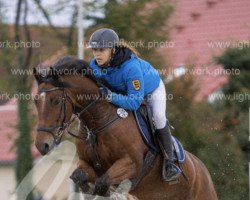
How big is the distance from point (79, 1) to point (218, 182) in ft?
11.6

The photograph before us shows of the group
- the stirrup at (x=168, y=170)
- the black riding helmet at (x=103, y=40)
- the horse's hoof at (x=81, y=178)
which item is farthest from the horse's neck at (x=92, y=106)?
the stirrup at (x=168, y=170)

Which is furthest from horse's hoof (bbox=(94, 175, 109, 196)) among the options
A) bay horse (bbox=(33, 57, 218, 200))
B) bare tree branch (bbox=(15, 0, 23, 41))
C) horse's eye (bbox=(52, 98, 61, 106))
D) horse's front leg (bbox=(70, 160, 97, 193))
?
bare tree branch (bbox=(15, 0, 23, 41))

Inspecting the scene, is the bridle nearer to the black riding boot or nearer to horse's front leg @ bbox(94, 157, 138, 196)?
horse's front leg @ bbox(94, 157, 138, 196)

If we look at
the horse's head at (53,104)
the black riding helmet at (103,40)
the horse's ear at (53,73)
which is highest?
the black riding helmet at (103,40)

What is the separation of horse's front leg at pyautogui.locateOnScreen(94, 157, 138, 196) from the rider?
551mm

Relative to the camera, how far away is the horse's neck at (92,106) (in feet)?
25.2

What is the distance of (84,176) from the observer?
7879 mm

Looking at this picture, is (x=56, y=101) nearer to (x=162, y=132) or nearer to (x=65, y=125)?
(x=65, y=125)

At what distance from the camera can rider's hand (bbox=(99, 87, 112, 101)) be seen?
778 centimetres

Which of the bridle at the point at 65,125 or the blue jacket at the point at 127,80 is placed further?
the blue jacket at the point at 127,80

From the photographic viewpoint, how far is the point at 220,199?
12.2m

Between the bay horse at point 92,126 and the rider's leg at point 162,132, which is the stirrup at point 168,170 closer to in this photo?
the rider's leg at point 162,132

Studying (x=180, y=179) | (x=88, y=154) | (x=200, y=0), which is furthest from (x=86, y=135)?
(x=200, y=0)

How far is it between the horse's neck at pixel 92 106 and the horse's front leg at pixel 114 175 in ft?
1.45
